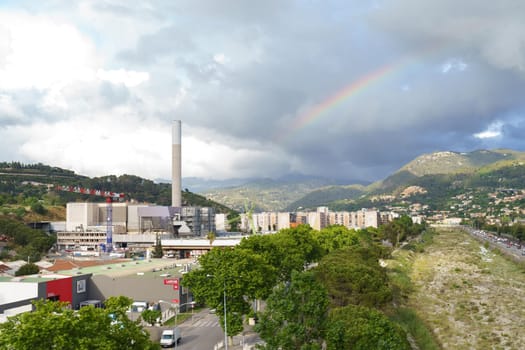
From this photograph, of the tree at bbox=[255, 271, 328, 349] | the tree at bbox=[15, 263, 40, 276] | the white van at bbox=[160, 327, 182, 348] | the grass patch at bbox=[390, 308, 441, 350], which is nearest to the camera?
the tree at bbox=[255, 271, 328, 349]

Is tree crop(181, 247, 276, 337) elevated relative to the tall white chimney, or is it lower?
lower

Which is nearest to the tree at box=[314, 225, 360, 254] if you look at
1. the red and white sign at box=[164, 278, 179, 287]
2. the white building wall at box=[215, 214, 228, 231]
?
the red and white sign at box=[164, 278, 179, 287]

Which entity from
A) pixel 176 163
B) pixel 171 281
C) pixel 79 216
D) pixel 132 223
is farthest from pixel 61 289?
pixel 176 163

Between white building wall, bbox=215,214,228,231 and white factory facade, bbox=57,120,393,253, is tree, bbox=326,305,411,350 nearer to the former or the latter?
white factory facade, bbox=57,120,393,253

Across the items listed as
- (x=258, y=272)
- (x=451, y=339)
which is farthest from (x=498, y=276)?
(x=258, y=272)

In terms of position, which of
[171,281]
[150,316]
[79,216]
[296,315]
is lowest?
[150,316]

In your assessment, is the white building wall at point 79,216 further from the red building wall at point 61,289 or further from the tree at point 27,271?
the red building wall at point 61,289

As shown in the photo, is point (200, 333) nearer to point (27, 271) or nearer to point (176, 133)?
point (27, 271)
